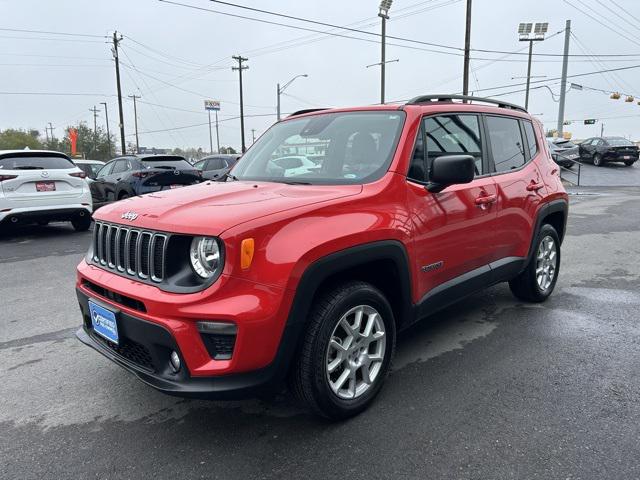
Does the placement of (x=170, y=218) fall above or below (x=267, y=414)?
above

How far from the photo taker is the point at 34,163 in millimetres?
8938

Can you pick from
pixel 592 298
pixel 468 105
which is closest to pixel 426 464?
pixel 468 105

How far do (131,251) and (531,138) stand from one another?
12.7 ft

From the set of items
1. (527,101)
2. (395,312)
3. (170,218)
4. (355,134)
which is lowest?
(395,312)

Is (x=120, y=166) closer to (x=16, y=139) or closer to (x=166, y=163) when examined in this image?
(x=166, y=163)

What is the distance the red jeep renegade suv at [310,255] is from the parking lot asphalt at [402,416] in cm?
29

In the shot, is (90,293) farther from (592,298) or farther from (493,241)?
(592,298)

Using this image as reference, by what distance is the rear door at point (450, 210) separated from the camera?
321 centimetres

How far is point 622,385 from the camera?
3248 mm

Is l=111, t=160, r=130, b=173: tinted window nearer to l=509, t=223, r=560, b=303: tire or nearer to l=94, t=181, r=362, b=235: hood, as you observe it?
l=94, t=181, r=362, b=235: hood

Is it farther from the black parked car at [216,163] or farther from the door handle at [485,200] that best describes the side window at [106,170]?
the door handle at [485,200]

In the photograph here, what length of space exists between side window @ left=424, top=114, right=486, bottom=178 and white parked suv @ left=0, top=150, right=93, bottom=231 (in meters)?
7.91

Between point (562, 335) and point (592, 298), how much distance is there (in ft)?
4.45

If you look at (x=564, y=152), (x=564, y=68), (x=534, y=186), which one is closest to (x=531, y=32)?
(x=564, y=68)
